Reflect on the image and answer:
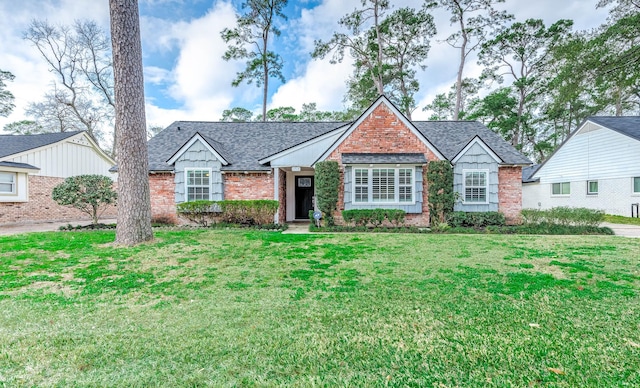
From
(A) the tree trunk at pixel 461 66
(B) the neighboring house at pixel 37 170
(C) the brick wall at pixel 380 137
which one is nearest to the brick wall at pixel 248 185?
(C) the brick wall at pixel 380 137

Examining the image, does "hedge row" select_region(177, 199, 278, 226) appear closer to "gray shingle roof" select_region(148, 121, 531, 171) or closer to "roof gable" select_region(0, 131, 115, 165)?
"gray shingle roof" select_region(148, 121, 531, 171)

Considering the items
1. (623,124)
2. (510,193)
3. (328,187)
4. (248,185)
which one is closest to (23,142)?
(248,185)

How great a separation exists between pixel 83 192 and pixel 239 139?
Answer: 23.4 ft

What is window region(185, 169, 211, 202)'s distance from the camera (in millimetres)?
12539

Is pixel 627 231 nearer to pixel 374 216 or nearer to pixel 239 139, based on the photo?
pixel 374 216

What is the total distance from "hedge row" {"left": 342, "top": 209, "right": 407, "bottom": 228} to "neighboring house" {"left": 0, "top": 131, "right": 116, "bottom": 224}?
55.9 feet

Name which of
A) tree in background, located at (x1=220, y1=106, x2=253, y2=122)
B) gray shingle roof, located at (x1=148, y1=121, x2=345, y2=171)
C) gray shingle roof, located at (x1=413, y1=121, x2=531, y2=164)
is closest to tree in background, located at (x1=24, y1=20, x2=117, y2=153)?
tree in background, located at (x1=220, y1=106, x2=253, y2=122)

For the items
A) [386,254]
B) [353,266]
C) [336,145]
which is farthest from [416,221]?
[353,266]

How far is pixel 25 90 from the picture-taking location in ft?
86.0

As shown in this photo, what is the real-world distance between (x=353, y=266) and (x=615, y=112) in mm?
36402

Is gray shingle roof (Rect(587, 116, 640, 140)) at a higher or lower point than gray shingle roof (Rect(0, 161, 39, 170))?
higher

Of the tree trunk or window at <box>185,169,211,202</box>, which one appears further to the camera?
the tree trunk

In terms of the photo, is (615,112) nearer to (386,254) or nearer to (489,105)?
(489,105)

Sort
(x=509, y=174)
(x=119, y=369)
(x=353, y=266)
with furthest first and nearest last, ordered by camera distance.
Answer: (x=509, y=174)
(x=353, y=266)
(x=119, y=369)
